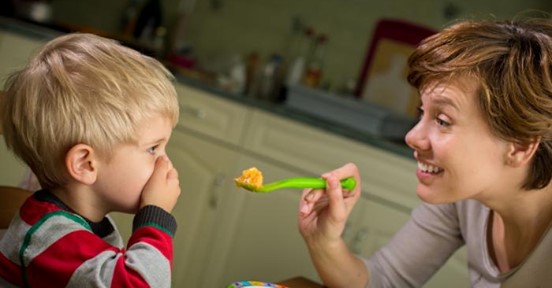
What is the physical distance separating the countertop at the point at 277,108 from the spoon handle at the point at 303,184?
3.56ft

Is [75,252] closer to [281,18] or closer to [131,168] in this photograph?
[131,168]

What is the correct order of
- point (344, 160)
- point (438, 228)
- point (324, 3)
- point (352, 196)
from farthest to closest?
1. point (324, 3)
2. point (344, 160)
3. point (438, 228)
4. point (352, 196)

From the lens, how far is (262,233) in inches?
93.4

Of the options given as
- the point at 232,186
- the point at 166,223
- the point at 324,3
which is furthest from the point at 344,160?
the point at 166,223

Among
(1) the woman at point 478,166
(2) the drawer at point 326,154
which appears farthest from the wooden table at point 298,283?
(2) the drawer at point 326,154

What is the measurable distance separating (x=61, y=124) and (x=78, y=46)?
11 cm

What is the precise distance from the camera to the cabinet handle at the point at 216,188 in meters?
2.39

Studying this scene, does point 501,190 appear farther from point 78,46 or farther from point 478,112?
point 78,46

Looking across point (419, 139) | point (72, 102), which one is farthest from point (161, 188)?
point (419, 139)

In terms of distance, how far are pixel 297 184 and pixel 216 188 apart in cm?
140

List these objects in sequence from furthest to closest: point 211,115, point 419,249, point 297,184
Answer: point 211,115, point 419,249, point 297,184

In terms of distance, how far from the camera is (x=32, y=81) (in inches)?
33.5

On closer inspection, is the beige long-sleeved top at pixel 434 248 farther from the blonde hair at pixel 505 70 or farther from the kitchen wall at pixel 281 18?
the kitchen wall at pixel 281 18

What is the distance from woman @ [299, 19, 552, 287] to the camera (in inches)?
41.9
